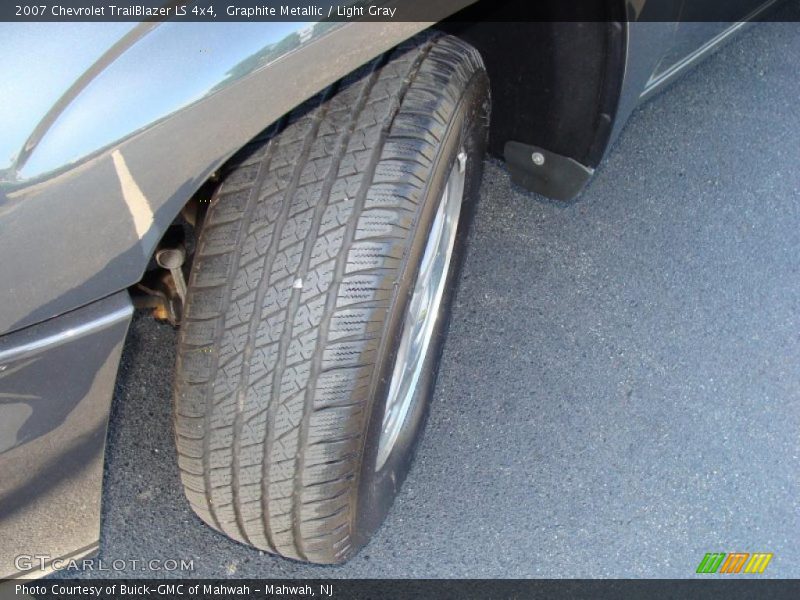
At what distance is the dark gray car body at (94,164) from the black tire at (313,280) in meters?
0.15

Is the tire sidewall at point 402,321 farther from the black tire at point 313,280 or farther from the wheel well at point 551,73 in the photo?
the wheel well at point 551,73

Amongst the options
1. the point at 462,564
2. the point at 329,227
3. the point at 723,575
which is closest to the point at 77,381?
the point at 329,227

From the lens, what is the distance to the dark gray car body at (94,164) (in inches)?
38.4

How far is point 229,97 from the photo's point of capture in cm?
106

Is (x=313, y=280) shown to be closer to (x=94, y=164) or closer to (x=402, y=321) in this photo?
(x=402, y=321)

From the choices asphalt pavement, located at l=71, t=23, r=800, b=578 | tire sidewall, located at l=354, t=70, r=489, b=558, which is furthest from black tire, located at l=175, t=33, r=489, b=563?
asphalt pavement, located at l=71, t=23, r=800, b=578

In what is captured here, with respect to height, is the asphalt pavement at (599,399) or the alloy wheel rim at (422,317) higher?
the alloy wheel rim at (422,317)

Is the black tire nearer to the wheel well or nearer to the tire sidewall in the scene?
the tire sidewall

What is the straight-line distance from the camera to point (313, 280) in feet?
4.14

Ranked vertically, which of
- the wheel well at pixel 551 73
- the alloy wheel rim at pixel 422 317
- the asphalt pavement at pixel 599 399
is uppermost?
the wheel well at pixel 551 73

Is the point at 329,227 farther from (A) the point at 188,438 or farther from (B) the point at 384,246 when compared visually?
(A) the point at 188,438

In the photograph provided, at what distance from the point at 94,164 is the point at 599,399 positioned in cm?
143

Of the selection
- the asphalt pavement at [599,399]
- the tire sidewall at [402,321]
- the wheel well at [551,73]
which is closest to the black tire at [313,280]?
the tire sidewall at [402,321]

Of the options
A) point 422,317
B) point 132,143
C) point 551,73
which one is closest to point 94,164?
point 132,143
